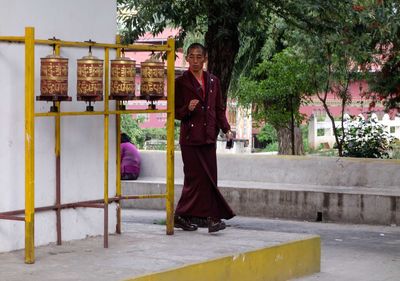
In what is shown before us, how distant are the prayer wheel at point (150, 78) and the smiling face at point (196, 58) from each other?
77 centimetres

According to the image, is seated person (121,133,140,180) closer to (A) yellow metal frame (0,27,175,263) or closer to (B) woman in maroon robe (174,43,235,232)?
(B) woman in maroon robe (174,43,235,232)

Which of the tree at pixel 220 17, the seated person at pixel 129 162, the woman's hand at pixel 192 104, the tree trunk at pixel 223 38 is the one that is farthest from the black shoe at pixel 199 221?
the seated person at pixel 129 162

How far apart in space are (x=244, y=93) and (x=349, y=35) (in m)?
7.04

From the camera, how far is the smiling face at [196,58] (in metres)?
10.3

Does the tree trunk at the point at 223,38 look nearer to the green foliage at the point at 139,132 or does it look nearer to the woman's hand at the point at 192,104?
the woman's hand at the point at 192,104

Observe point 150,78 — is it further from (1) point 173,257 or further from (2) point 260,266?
(2) point 260,266

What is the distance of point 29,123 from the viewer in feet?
26.8

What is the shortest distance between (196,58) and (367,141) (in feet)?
26.9

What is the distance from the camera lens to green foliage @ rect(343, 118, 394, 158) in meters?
17.8

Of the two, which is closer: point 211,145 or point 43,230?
point 43,230

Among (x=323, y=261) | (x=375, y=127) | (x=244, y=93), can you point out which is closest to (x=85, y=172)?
(x=323, y=261)

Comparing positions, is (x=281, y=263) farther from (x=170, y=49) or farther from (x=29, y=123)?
(x=29, y=123)

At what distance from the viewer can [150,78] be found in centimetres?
959

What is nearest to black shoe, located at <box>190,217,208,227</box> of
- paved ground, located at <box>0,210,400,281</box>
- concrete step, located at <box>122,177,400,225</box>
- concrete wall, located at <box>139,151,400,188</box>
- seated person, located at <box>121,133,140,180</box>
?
paved ground, located at <box>0,210,400,281</box>
